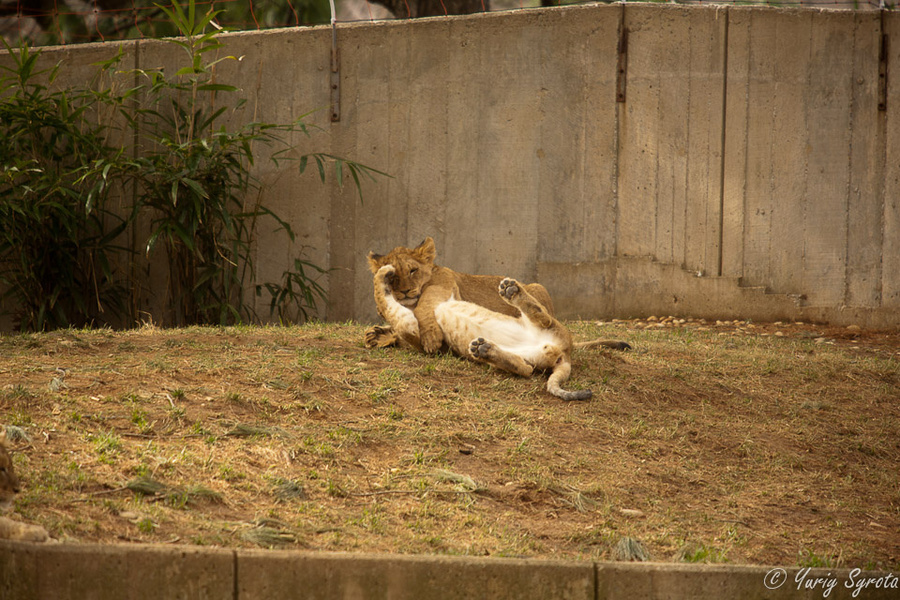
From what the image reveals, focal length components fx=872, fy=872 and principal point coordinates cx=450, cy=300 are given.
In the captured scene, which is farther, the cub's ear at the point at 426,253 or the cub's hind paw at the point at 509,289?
the cub's ear at the point at 426,253

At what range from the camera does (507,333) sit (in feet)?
13.5

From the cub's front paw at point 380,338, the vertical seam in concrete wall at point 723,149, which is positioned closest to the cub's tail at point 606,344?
the cub's front paw at point 380,338

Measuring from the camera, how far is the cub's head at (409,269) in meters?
4.39

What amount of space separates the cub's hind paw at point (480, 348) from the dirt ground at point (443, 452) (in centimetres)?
10

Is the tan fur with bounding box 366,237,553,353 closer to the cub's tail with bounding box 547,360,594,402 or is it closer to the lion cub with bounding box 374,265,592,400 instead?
the lion cub with bounding box 374,265,592,400

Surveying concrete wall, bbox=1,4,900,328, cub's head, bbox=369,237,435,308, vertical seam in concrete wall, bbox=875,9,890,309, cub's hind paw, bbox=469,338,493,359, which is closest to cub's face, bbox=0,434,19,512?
cub's hind paw, bbox=469,338,493,359

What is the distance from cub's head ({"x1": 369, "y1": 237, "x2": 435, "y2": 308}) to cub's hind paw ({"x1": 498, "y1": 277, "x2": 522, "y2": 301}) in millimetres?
487

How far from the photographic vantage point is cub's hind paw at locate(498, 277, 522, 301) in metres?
4.11

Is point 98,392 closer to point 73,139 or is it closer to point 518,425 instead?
point 518,425

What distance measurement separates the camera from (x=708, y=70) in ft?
21.8

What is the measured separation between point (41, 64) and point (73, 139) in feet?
4.76

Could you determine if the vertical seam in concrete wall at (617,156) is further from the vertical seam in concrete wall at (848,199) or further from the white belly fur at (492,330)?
the white belly fur at (492,330)

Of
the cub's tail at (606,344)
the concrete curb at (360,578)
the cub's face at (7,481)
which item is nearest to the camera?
the concrete curb at (360,578)

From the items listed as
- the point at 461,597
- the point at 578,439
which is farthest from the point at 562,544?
the point at 578,439
